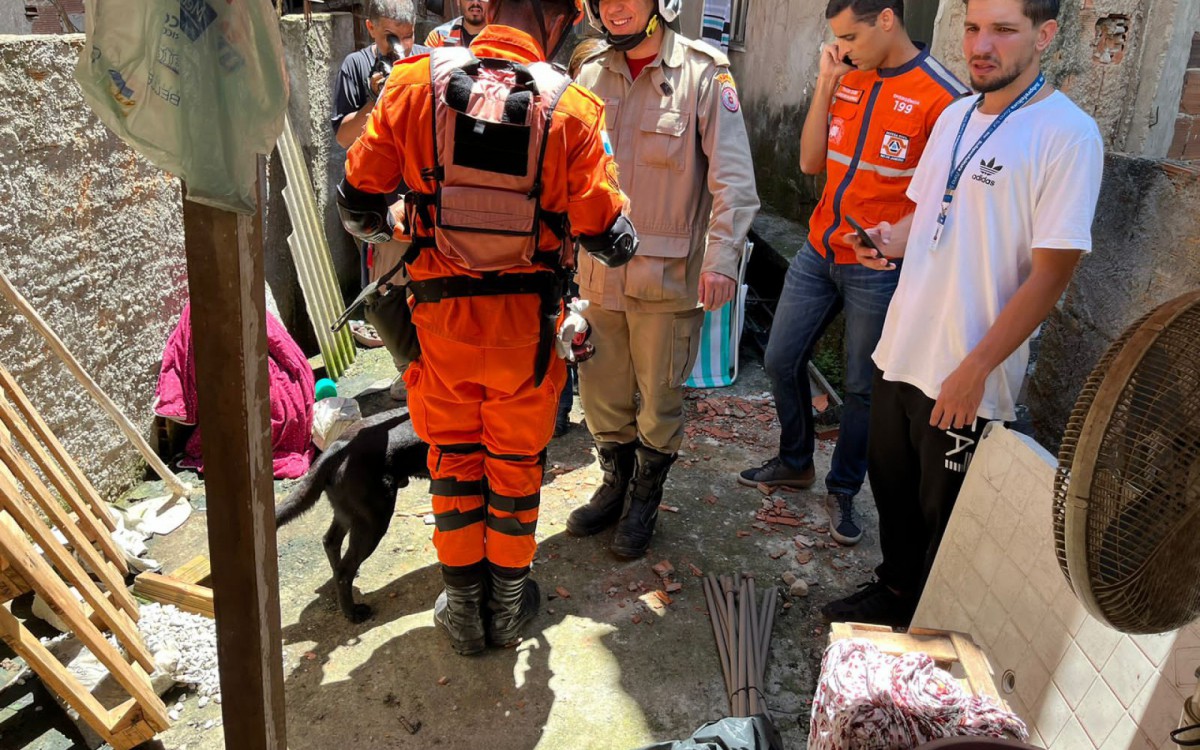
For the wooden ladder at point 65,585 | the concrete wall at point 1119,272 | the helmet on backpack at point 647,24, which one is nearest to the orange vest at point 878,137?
the concrete wall at point 1119,272

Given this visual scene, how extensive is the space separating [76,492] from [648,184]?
105 inches

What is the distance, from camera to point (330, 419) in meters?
4.70

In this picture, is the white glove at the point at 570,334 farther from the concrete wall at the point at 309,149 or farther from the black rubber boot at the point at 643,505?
the concrete wall at the point at 309,149

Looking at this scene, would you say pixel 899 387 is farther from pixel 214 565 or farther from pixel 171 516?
pixel 171 516

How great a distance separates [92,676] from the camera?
2.94 m

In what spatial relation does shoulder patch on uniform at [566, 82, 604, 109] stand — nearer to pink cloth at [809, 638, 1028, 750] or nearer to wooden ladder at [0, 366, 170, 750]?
pink cloth at [809, 638, 1028, 750]

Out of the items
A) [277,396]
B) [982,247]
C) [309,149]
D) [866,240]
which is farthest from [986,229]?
[309,149]

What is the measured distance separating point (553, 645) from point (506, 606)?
28 centimetres

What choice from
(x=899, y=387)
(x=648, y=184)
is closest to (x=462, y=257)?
(x=648, y=184)

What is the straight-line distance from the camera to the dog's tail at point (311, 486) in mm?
3139

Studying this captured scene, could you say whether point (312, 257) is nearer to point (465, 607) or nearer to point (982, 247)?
point (465, 607)

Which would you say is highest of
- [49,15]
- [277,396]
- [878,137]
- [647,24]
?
[49,15]

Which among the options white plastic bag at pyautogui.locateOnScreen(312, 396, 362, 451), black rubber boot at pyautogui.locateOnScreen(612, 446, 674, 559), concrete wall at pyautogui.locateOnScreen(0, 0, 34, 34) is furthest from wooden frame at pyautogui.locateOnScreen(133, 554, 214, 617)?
concrete wall at pyautogui.locateOnScreen(0, 0, 34, 34)

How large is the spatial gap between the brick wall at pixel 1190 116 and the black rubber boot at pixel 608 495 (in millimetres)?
2819
